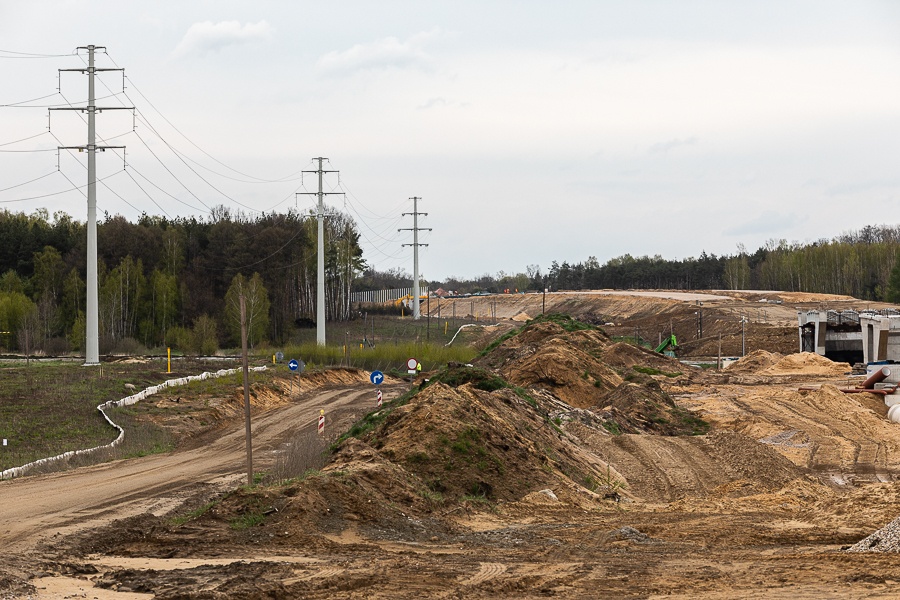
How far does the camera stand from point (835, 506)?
21.3 m

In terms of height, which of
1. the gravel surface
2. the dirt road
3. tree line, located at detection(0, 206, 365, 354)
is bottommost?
the dirt road

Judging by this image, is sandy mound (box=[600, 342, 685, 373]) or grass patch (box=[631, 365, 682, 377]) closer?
grass patch (box=[631, 365, 682, 377])

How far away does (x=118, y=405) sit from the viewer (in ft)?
139

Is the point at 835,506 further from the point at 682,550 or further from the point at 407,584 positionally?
the point at 407,584

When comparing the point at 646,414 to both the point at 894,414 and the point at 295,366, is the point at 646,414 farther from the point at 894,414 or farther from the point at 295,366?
the point at 295,366

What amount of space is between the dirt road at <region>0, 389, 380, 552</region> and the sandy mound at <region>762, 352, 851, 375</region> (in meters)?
41.5

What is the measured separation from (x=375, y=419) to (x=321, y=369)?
37368 millimetres

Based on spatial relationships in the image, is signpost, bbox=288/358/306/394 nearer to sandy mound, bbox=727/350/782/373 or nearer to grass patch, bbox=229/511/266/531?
grass patch, bbox=229/511/266/531

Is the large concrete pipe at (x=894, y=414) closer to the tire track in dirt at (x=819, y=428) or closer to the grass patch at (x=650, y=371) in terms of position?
the tire track in dirt at (x=819, y=428)

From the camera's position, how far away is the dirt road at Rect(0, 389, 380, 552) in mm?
20141

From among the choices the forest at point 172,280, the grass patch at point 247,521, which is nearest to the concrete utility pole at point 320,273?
the forest at point 172,280

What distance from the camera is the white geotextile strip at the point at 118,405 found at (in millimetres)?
28312

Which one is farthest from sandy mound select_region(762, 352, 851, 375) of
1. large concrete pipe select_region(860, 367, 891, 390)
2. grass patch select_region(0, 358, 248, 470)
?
grass patch select_region(0, 358, 248, 470)

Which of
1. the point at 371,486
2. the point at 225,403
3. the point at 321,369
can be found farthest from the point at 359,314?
the point at 371,486
